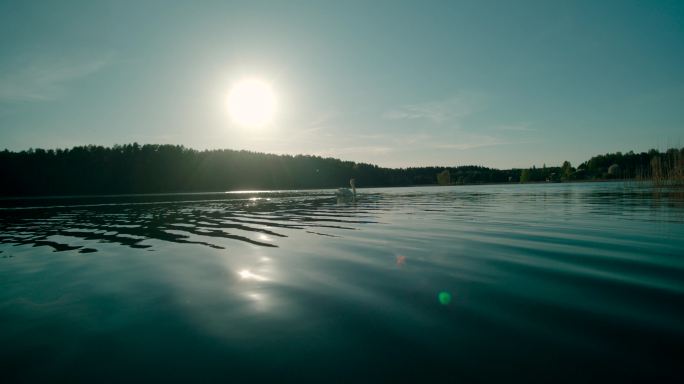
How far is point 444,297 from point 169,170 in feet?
480

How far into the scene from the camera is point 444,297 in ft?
20.0

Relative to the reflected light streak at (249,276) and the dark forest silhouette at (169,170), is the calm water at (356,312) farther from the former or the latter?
the dark forest silhouette at (169,170)

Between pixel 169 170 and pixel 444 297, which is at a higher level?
pixel 169 170

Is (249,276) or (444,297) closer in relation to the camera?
(444,297)

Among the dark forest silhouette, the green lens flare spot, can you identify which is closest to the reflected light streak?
the green lens flare spot

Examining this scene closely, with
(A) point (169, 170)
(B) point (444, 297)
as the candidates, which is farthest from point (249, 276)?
(A) point (169, 170)

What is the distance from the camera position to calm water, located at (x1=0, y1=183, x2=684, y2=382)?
3.86m

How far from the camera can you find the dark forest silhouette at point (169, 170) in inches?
4358

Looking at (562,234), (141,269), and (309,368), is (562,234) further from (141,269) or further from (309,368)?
(141,269)

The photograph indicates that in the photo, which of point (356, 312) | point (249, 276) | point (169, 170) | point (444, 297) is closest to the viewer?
point (356, 312)

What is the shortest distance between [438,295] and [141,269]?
793 cm

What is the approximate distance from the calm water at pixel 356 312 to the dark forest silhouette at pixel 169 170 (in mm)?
116330

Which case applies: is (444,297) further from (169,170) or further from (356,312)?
(169,170)

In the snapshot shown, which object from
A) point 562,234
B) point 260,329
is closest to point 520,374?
point 260,329
